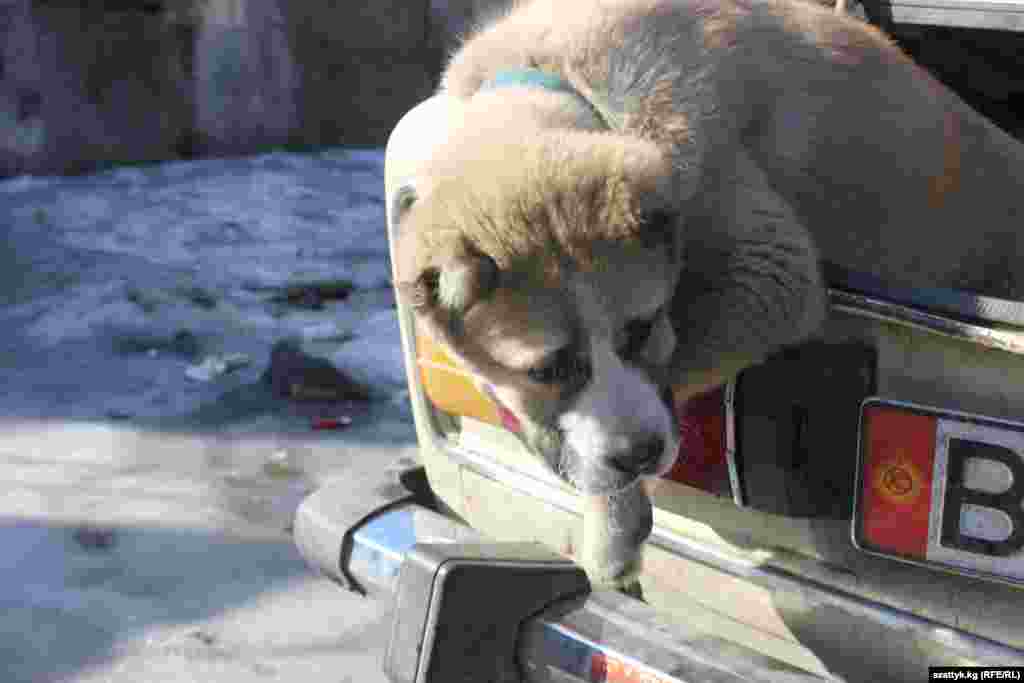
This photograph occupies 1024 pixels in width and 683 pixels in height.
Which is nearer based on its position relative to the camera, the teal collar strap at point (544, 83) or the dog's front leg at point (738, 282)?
the dog's front leg at point (738, 282)

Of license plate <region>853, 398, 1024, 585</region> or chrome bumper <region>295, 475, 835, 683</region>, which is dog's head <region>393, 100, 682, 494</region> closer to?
chrome bumper <region>295, 475, 835, 683</region>

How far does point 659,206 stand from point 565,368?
1.17 feet

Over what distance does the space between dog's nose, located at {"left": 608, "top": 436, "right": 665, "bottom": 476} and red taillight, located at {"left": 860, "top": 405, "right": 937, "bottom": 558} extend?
380 millimetres

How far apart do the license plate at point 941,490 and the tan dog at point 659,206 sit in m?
0.30

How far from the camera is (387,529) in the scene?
9.52 feet

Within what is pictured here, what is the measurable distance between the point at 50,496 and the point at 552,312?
3.04 metres

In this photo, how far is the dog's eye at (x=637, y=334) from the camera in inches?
93.1

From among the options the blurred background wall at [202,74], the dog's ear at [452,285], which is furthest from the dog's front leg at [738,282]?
the blurred background wall at [202,74]

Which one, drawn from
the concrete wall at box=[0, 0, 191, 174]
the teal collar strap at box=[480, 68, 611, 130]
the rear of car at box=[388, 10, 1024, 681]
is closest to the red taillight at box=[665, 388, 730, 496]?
the rear of car at box=[388, 10, 1024, 681]

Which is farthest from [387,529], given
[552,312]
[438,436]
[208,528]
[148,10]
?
[148,10]

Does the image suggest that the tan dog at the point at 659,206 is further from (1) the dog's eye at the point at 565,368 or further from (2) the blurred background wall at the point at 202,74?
(2) the blurred background wall at the point at 202,74

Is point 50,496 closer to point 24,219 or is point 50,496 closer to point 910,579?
point 910,579

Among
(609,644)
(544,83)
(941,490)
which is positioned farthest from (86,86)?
(941,490)

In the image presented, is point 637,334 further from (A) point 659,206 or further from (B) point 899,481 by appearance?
(B) point 899,481
